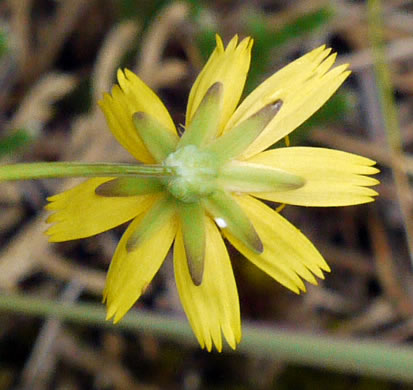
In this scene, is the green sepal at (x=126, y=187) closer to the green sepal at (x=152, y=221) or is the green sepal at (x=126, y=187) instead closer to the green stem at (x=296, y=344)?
the green sepal at (x=152, y=221)

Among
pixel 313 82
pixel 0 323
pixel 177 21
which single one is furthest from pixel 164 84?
pixel 313 82

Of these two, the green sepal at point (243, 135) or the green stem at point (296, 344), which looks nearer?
the green sepal at point (243, 135)

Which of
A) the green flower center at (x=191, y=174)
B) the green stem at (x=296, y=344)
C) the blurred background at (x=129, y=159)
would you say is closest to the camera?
the green flower center at (x=191, y=174)

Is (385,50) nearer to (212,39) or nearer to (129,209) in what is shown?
(212,39)

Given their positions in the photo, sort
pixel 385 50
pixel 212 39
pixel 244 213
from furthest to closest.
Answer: pixel 385 50 → pixel 212 39 → pixel 244 213

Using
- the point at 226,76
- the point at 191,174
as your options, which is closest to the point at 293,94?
the point at 226,76

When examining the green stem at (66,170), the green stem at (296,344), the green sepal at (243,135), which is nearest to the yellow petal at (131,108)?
the green sepal at (243,135)

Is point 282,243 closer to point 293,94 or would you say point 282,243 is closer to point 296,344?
point 293,94
